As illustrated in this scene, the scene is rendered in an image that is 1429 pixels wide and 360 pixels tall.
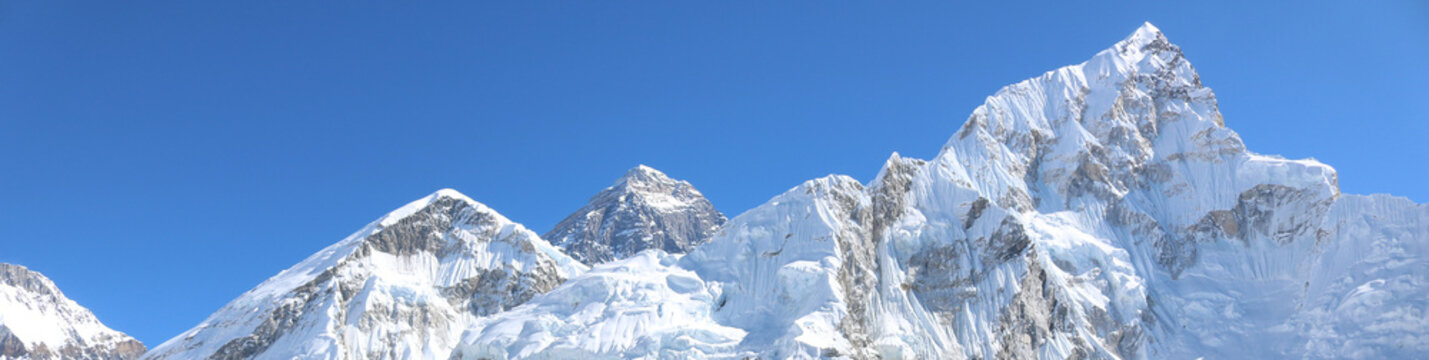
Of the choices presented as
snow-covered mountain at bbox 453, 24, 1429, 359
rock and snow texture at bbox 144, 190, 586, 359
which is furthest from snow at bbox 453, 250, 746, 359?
rock and snow texture at bbox 144, 190, 586, 359

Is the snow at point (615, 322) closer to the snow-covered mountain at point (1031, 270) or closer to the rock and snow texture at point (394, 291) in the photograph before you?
the snow-covered mountain at point (1031, 270)

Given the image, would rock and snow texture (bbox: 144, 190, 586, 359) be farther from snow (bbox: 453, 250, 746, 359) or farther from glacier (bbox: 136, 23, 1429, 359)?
snow (bbox: 453, 250, 746, 359)

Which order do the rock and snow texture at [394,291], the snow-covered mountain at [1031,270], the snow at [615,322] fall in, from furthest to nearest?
the rock and snow texture at [394,291], the snow-covered mountain at [1031,270], the snow at [615,322]

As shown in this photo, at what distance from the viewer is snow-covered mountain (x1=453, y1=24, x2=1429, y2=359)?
130500 millimetres

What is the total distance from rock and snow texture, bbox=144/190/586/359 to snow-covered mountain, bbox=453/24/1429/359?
23.7 ft

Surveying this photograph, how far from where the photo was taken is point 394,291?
14400 cm

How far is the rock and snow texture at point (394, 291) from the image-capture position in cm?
13575

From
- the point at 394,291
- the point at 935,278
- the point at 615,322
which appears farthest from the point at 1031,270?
the point at 394,291

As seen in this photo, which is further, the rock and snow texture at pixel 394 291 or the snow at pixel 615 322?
the rock and snow texture at pixel 394 291

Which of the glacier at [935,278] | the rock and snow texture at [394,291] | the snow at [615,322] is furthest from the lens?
the rock and snow texture at [394,291]

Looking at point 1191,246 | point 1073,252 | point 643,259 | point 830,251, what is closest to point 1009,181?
point 1073,252

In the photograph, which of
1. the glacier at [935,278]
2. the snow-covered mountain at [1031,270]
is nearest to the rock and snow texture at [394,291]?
the glacier at [935,278]

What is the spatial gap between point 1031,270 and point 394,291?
85.1m

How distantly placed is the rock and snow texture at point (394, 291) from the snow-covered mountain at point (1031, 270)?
7.23 meters
